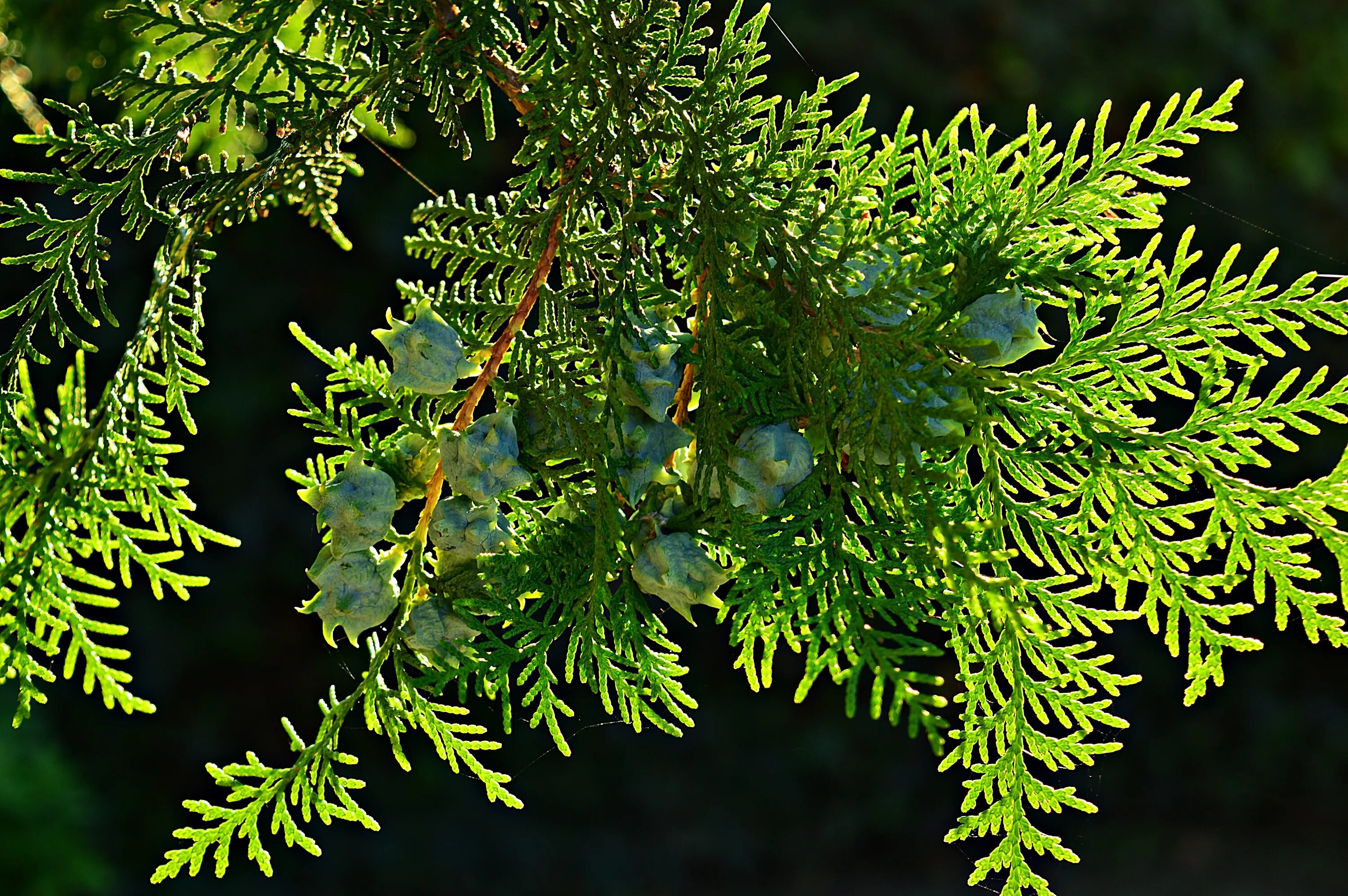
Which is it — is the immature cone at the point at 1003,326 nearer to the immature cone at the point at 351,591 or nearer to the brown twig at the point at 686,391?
the brown twig at the point at 686,391

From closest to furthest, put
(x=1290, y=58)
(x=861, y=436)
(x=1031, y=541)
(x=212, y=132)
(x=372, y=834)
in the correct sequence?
(x=861, y=436) → (x=212, y=132) → (x=1031, y=541) → (x=372, y=834) → (x=1290, y=58)

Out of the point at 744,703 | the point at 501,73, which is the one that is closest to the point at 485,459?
the point at 501,73

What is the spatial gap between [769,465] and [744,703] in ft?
8.01

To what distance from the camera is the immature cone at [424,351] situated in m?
0.50

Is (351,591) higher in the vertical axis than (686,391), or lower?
lower

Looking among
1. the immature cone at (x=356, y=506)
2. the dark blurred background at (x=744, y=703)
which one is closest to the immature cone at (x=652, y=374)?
the immature cone at (x=356, y=506)

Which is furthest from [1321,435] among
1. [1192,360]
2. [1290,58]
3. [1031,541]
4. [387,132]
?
[387,132]

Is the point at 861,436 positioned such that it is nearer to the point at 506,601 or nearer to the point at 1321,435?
the point at 506,601

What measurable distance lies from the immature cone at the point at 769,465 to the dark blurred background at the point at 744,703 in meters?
1.92

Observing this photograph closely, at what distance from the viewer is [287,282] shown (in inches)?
100

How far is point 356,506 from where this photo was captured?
520mm

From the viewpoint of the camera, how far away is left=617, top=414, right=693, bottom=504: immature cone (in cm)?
52

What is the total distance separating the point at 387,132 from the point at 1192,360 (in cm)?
38

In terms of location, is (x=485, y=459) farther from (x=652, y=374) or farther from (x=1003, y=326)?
(x=1003, y=326)
